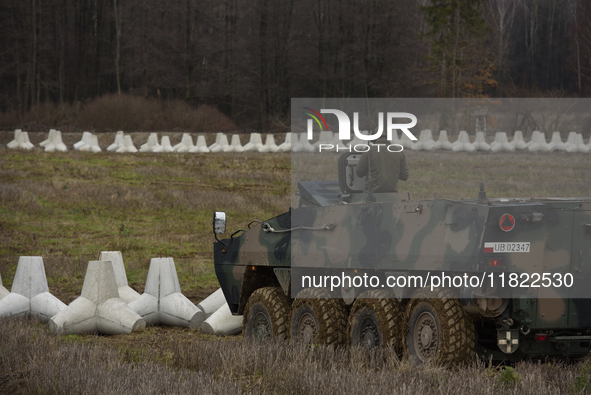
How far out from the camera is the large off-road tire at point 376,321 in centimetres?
701

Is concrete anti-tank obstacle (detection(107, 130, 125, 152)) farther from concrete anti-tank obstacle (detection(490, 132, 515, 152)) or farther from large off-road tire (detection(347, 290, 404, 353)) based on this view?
large off-road tire (detection(347, 290, 404, 353))

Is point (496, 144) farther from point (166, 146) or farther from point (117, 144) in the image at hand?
point (117, 144)

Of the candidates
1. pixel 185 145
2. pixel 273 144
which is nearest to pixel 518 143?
pixel 273 144

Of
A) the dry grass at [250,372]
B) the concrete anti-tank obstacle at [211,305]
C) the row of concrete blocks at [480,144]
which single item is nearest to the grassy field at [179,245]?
the dry grass at [250,372]

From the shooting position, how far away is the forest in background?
163 feet

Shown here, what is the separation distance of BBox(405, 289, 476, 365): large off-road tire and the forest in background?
133 feet

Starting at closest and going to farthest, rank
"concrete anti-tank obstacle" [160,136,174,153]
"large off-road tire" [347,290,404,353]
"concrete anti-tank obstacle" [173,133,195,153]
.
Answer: "large off-road tire" [347,290,404,353] < "concrete anti-tank obstacle" [160,136,174,153] < "concrete anti-tank obstacle" [173,133,195,153]

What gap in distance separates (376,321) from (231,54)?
4596 centimetres

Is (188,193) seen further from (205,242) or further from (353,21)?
(353,21)

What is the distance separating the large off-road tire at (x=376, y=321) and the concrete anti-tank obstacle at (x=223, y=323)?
2.91m

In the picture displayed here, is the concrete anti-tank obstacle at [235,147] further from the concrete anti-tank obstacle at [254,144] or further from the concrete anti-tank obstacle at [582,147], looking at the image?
the concrete anti-tank obstacle at [582,147]

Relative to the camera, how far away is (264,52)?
170ft

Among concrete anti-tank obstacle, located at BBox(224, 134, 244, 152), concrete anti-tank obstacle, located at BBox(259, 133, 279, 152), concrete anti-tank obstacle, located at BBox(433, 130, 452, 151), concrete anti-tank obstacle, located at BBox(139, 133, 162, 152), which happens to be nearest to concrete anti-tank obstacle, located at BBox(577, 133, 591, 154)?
concrete anti-tank obstacle, located at BBox(433, 130, 452, 151)

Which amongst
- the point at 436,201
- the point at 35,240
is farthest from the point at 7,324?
the point at 35,240
